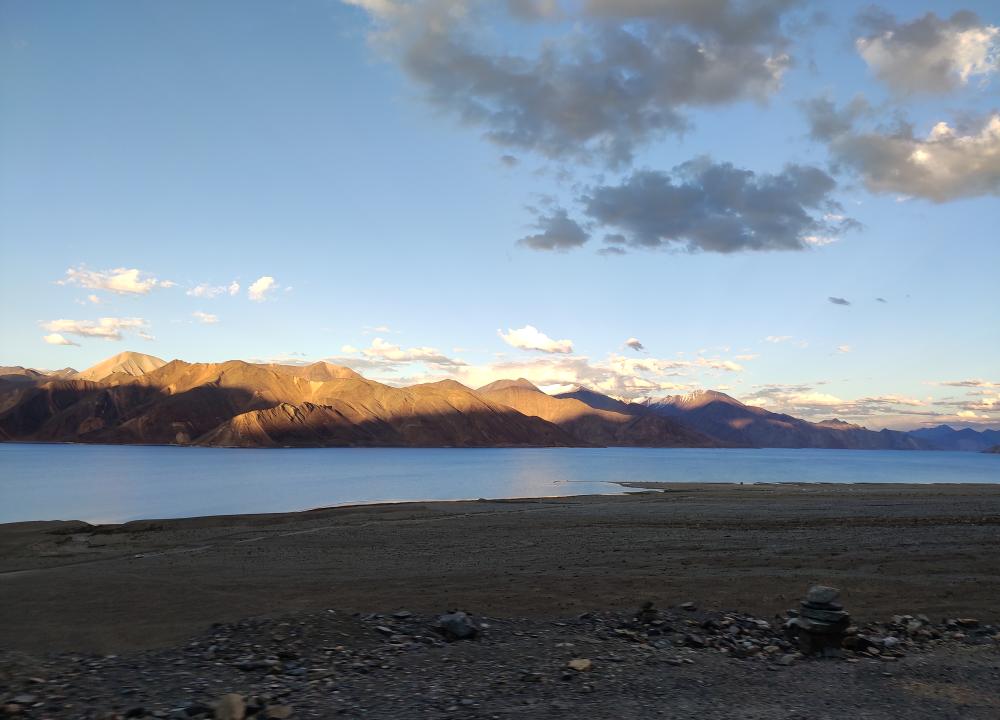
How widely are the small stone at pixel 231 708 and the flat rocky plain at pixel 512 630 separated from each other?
0.04m

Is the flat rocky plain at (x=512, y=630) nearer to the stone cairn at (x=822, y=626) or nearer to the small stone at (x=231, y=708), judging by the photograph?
the small stone at (x=231, y=708)

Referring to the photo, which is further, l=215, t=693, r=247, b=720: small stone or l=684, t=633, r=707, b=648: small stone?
l=684, t=633, r=707, b=648: small stone

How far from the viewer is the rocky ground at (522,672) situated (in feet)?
27.0

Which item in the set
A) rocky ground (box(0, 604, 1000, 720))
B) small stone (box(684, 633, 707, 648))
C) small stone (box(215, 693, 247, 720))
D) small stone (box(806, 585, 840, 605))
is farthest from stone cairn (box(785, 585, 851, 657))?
small stone (box(215, 693, 247, 720))

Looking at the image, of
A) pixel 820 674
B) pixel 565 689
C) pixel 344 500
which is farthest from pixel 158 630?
pixel 344 500

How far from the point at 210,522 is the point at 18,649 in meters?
29.8

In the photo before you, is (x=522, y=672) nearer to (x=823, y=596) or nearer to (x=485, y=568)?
(x=823, y=596)

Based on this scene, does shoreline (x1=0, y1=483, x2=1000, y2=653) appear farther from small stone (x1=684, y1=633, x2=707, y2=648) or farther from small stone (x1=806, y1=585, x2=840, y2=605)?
small stone (x1=684, y1=633, x2=707, y2=648)

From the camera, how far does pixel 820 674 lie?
9.80 metres

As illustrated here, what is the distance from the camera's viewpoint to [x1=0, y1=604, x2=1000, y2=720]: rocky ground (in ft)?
27.0

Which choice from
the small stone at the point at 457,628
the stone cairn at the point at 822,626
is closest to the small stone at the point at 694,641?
the stone cairn at the point at 822,626

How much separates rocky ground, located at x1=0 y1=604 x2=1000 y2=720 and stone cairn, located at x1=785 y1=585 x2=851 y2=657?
0.23m

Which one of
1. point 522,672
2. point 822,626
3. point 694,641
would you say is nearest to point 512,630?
point 522,672

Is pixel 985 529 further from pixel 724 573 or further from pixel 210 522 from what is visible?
pixel 210 522
